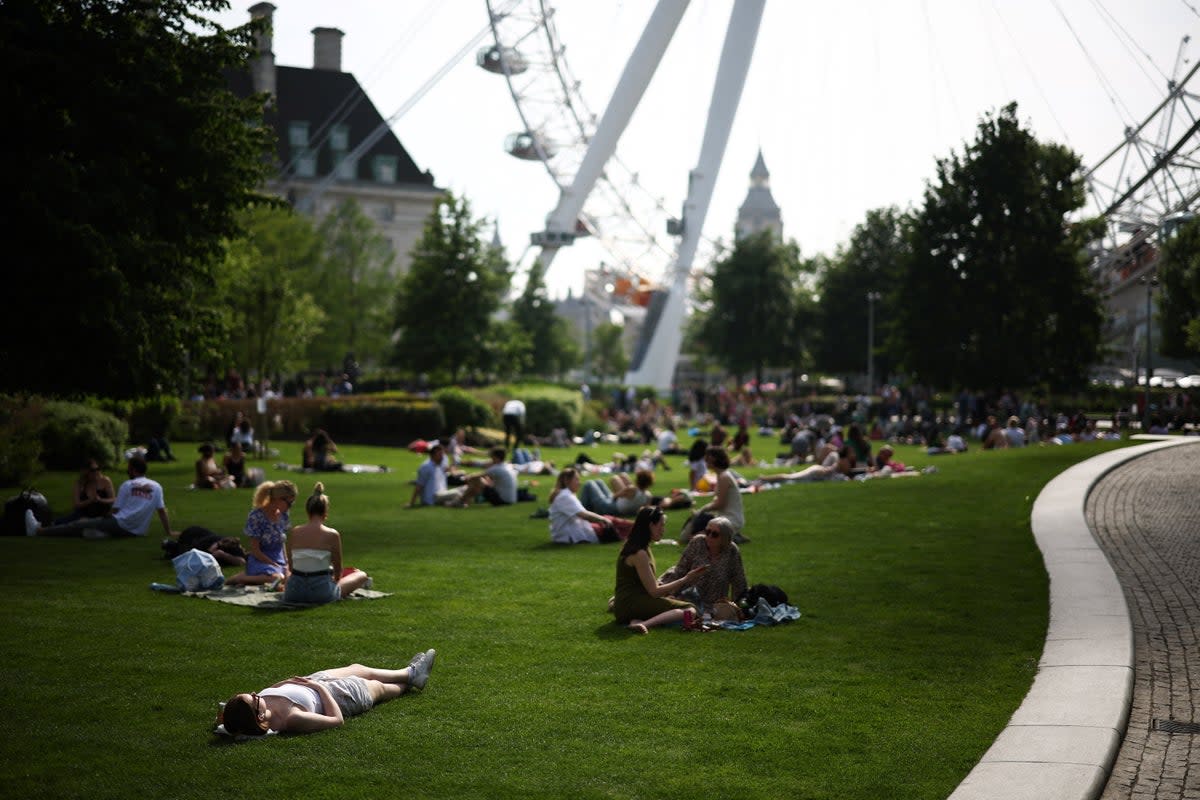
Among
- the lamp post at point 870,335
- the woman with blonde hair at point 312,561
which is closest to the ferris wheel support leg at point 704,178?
the lamp post at point 870,335

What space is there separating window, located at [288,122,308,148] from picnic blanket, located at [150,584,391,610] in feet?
243

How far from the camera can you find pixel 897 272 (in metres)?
52.1

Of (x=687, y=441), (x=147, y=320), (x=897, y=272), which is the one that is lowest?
(x=687, y=441)

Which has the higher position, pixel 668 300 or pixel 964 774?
pixel 668 300

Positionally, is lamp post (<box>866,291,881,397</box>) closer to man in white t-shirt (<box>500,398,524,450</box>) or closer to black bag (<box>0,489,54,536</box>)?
man in white t-shirt (<box>500,398,524,450</box>)

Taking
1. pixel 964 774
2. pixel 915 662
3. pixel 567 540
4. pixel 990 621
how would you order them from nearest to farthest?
pixel 964 774 → pixel 915 662 → pixel 990 621 → pixel 567 540

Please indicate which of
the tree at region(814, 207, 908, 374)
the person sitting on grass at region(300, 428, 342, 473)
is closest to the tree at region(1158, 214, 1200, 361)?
the tree at region(814, 207, 908, 374)

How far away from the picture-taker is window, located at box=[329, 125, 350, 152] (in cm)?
8538

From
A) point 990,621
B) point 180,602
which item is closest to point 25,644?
point 180,602

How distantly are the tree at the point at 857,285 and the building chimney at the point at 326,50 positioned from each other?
114 ft

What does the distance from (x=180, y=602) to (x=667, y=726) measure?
6147 millimetres

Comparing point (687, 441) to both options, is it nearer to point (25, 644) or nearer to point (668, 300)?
point (668, 300)

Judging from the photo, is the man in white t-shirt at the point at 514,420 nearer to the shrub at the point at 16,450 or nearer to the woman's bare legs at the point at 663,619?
the shrub at the point at 16,450

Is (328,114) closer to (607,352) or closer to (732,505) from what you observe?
(607,352)
